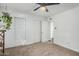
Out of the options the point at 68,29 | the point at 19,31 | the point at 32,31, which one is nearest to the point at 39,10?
the point at 32,31

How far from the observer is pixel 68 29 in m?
1.90

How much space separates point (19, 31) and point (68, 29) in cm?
95

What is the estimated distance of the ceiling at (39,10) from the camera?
69.2 inches

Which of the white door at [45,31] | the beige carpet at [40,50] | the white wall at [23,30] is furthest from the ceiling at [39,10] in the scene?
A: the beige carpet at [40,50]

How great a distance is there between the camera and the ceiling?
176cm

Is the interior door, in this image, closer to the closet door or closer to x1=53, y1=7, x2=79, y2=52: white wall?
x1=53, y1=7, x2=79, y2=52: white wall

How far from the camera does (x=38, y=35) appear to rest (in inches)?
78.3

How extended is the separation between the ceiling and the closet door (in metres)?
0.20

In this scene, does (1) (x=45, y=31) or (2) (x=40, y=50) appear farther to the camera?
(1) (x=45, y=31)

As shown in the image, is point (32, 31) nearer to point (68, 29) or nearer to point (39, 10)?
point (39, 10)

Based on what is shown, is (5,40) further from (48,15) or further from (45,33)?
(48,15)

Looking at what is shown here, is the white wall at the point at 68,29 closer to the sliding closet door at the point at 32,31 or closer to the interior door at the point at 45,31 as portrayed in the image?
the interior door at the point at 45,31

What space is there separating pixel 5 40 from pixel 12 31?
21cm

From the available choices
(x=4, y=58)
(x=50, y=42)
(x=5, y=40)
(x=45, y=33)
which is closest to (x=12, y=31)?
(x=5, y=40)
